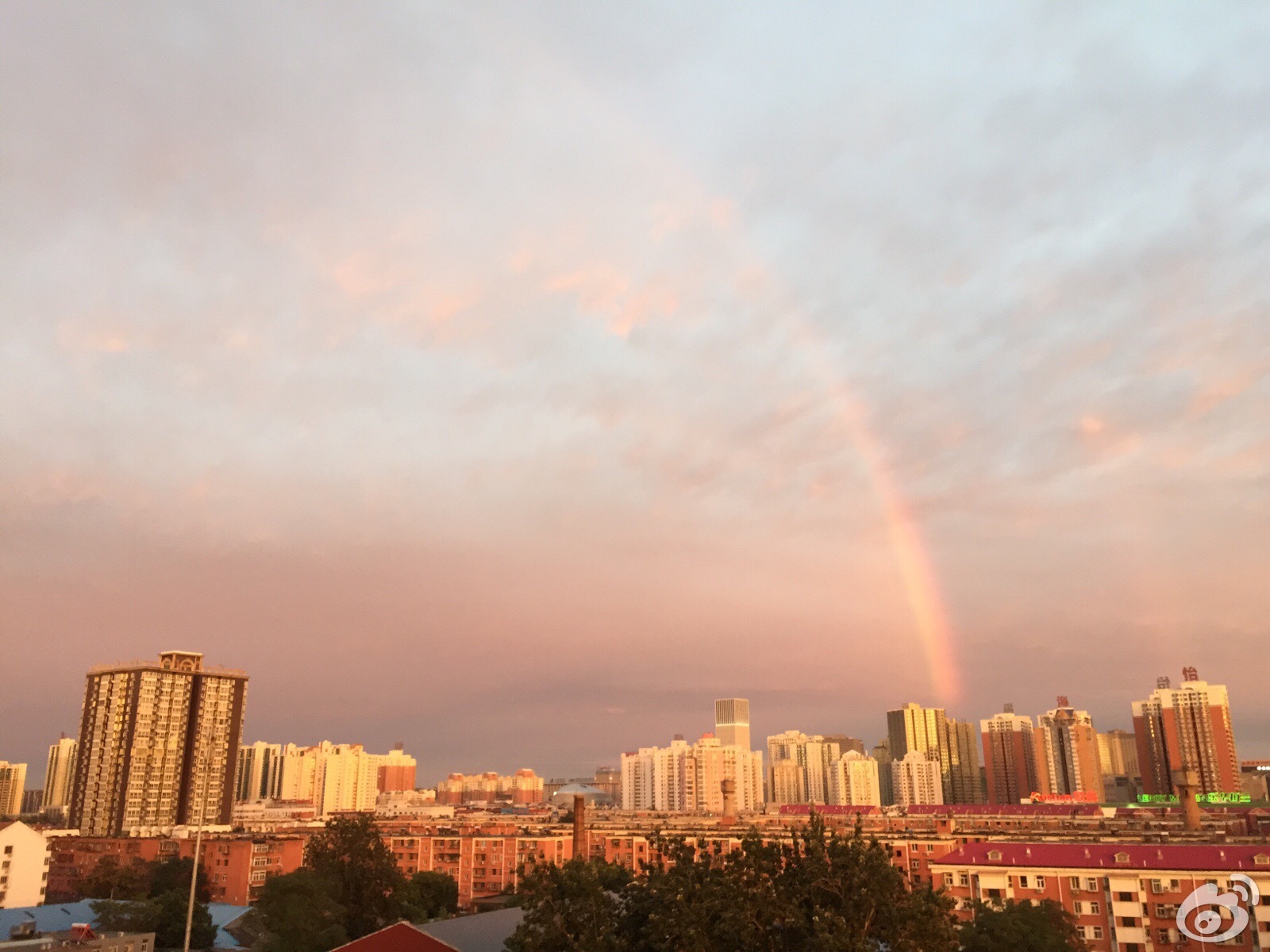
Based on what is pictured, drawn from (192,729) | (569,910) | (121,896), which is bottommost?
(121,896)

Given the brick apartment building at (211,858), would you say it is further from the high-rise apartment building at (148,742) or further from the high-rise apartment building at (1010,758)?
the high-rise apartment building at (1010,758)

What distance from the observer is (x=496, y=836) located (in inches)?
3280

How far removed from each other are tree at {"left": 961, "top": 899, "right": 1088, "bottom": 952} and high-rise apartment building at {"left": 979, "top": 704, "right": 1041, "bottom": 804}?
161 m

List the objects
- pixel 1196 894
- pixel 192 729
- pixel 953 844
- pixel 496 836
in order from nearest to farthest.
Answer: pixel 1196 894
pixel 953 844
pixel 496 836
pixel 192 729

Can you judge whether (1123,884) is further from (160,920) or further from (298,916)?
(160,920)

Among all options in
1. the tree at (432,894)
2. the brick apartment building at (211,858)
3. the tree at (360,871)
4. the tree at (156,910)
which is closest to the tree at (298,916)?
the tree at (360,871)

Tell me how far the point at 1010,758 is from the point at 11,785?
203633mm

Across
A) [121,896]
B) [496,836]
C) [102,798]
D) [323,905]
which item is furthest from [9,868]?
[102,798]

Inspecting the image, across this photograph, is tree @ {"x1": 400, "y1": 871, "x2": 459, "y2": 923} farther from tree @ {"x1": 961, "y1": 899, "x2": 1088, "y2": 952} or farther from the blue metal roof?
tree @ {"x1": 961, "y1": 899, "x2": 1088, "y2": 952}

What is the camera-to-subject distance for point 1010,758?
184875mm

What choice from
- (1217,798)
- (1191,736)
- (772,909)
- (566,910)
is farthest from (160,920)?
(1191,736)

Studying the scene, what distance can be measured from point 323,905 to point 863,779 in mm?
172360

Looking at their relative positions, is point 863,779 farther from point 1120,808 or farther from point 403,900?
point 403,900

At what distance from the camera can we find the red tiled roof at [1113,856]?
46531mm
